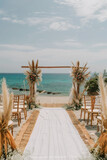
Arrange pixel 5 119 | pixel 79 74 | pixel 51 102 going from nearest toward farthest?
pixel 5 119
pixel 79 74
pixel 51 102

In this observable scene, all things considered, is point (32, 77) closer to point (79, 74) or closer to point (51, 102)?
point (79, 74)

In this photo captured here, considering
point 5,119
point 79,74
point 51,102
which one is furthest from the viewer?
point 51,102

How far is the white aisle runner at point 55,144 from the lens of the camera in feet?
10.2

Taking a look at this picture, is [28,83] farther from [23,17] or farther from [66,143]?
[66,143]

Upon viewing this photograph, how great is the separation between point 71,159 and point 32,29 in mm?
8472

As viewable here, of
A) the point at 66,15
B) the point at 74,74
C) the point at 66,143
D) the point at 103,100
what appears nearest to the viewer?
the point at 103,100

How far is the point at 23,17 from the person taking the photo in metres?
8.80

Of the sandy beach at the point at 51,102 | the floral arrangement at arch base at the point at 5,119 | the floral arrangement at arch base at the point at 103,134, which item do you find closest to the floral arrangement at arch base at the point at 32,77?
the sandy beach at the point at 51,102

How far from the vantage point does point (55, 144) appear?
12.0 ft

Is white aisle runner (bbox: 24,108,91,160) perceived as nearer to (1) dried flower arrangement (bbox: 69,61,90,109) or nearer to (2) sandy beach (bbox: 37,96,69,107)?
(1) dried flower arrangement (bbox: 69,61,90,109)

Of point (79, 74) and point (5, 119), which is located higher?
point (79, 74)

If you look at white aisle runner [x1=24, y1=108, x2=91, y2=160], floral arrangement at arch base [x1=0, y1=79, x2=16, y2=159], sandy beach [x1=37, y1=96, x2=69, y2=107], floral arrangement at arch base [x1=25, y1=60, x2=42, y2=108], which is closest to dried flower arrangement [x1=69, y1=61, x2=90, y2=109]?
sandy beach [x1=37, y1=96, x2=69, y2=107]

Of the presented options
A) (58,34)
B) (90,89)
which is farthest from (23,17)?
(90,89)

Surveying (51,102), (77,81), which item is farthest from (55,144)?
(51,102)
